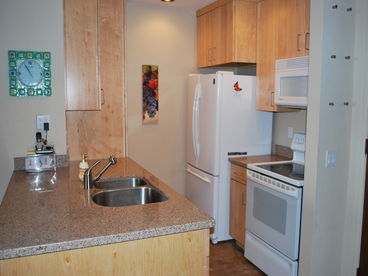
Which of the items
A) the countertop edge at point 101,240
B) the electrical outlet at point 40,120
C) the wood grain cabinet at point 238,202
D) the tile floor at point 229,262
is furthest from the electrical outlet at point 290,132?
Answer: the electrical outlet at point 40,120

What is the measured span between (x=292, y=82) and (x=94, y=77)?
1685 mm

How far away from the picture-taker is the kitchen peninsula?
134cm

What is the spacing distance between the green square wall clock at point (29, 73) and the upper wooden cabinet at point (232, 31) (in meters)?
1.82

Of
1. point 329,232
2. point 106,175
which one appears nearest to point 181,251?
point 106,175

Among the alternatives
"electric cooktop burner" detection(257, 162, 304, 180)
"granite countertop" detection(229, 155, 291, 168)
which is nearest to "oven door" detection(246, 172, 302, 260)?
"electric cooktop burner" detection(257, 162, 304, 180)

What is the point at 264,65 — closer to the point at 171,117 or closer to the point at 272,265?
the point at 171,117

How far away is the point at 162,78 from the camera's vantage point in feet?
13.6

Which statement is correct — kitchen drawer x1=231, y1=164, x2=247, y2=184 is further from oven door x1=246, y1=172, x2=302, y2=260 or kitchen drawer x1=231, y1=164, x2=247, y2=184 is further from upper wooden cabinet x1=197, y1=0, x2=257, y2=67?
upper wooden cabinet x1=197, y1=0, x2=257, y2=67

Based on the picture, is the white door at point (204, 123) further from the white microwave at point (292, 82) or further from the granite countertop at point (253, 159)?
the white microwave at point (292, 82)

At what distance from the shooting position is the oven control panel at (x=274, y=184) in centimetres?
250

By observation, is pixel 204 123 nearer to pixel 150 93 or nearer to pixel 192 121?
pixel 192 121

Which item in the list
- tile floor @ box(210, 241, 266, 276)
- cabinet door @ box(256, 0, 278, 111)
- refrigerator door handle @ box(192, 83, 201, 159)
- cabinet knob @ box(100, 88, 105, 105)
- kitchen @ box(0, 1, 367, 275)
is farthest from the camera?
refrigerator door handle @ box(192, 83, 201, 159)

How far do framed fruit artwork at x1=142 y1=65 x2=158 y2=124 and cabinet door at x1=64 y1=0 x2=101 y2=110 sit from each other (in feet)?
4.20

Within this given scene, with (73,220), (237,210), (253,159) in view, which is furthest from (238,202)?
(73,220)
